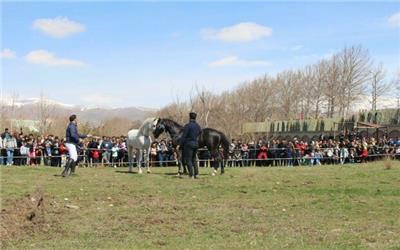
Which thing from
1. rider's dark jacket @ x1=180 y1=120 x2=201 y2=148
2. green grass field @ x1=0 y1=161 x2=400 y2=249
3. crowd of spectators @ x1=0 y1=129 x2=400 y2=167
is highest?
rider's dark jacket @ x1=180 y1=120 x2=201 y2=148

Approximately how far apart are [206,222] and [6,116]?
59860 millimetres

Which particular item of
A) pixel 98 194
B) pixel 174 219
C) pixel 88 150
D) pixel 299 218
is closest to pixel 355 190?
pixel 299 218

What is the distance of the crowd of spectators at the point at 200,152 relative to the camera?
2489 centimetres

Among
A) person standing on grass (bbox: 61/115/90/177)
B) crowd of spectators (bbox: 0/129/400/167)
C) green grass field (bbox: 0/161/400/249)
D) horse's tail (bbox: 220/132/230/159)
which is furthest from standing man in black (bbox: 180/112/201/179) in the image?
crowd of spectators (bbox: 0/129/400/167)

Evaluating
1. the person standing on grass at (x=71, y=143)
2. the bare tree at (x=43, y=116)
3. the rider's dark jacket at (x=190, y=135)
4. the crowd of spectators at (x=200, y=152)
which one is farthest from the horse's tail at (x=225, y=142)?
the bare tree at (x=43, y=116)

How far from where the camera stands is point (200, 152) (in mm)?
27953

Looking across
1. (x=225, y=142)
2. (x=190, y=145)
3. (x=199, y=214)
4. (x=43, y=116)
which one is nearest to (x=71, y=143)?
(x=190, y=145)

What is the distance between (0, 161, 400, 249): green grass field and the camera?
8.88m

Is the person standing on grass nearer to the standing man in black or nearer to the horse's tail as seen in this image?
the standing man in black

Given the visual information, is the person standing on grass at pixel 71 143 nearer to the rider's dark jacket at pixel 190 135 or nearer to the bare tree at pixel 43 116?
the rider's dark jacket at pixel 190 135

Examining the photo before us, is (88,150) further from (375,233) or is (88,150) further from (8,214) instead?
(375,233)

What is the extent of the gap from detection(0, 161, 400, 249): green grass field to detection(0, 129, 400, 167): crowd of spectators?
8.75m

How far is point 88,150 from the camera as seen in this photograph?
85.1ft

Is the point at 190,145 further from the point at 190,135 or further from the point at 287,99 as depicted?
the point at 287,99
